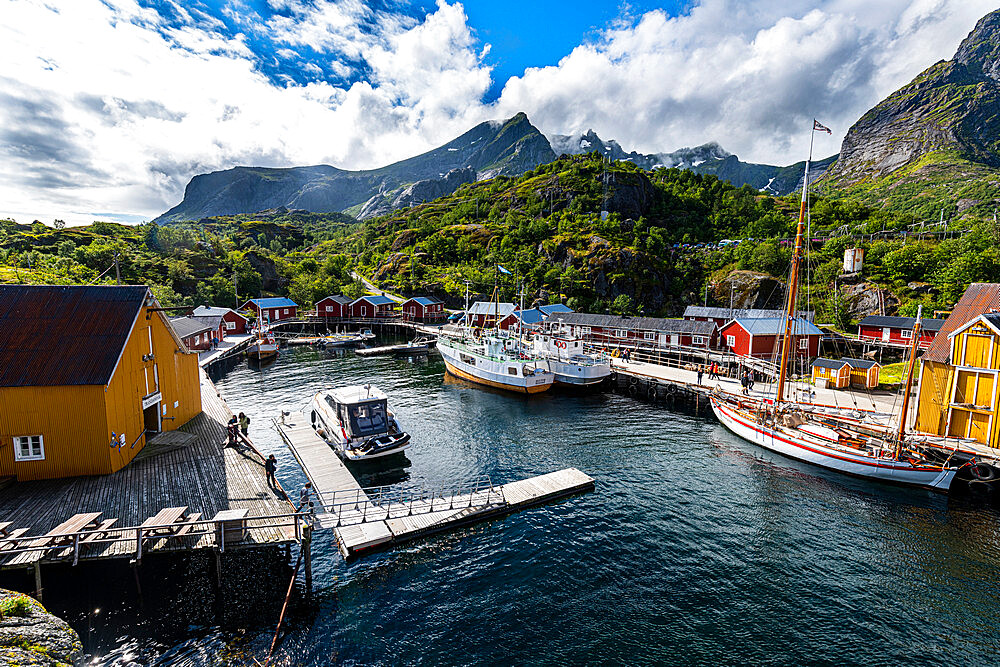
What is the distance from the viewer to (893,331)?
56.5 m

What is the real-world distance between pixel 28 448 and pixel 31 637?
13.3 m

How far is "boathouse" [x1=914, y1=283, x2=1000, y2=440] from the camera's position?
26000 millimetres

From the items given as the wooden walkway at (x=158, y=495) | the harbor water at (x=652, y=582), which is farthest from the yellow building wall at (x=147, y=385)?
the harbor water at (x=652, y=582)

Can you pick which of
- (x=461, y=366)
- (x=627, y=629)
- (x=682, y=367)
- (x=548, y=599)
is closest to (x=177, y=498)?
(x=548, y=599)

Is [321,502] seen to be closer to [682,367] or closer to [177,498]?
[177,498]

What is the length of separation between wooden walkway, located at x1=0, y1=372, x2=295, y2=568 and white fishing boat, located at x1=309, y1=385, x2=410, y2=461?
19.4 feet

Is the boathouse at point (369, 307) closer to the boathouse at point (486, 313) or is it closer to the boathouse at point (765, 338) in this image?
the boathouse at point (486, 313)

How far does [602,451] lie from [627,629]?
634 inches

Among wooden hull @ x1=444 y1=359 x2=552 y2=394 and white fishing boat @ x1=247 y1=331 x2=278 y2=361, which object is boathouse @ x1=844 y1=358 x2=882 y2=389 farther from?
white fishing boat @ x1=247 y1=331 x2=278 y2=361

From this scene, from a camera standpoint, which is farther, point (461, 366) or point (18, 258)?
point (18, 258)

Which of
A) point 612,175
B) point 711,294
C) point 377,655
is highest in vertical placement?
point 612,175

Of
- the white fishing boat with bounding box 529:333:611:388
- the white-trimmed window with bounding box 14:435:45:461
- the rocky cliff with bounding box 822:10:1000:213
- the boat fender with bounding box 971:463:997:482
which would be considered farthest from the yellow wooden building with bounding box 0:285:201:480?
the rocky cliff with bounding box 822:10:1000:213

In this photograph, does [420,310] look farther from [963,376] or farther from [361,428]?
[963,376]

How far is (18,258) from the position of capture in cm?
9694
